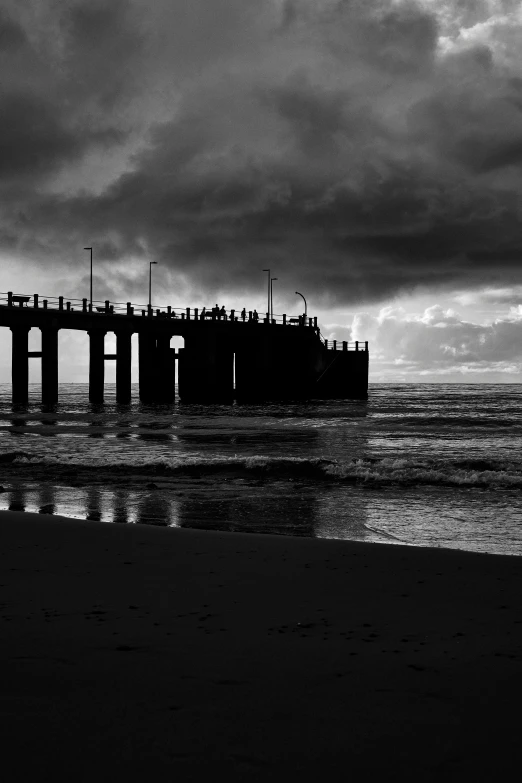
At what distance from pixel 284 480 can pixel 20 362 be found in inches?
1556

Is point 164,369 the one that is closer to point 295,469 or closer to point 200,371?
point 200,371

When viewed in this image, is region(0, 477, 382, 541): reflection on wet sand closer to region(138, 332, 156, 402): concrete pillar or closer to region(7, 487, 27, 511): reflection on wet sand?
region(7, 487, 27, 511): reflection on wet sand

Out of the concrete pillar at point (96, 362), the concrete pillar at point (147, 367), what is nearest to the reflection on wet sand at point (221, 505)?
the concrete pillar at point (96, 362)

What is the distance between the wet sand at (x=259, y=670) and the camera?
335 cm

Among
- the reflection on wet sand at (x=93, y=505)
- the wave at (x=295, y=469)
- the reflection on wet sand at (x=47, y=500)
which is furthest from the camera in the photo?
the wave at (x=295, y=469)

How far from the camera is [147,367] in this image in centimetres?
6119

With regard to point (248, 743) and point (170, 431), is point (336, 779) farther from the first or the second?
point (170, 431)

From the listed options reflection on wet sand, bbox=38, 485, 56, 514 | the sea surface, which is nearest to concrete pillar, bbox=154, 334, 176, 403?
the sea surface

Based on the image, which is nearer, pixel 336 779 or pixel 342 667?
pixel 336 779

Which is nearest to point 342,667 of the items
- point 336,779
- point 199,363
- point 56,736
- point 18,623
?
point 336,779

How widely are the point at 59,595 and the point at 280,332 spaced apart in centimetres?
5972

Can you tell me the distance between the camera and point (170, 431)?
33.0m

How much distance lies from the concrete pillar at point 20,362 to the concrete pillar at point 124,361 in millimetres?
6580

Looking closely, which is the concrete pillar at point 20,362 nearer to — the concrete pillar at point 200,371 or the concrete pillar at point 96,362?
the concrete pillar at point 96,362
